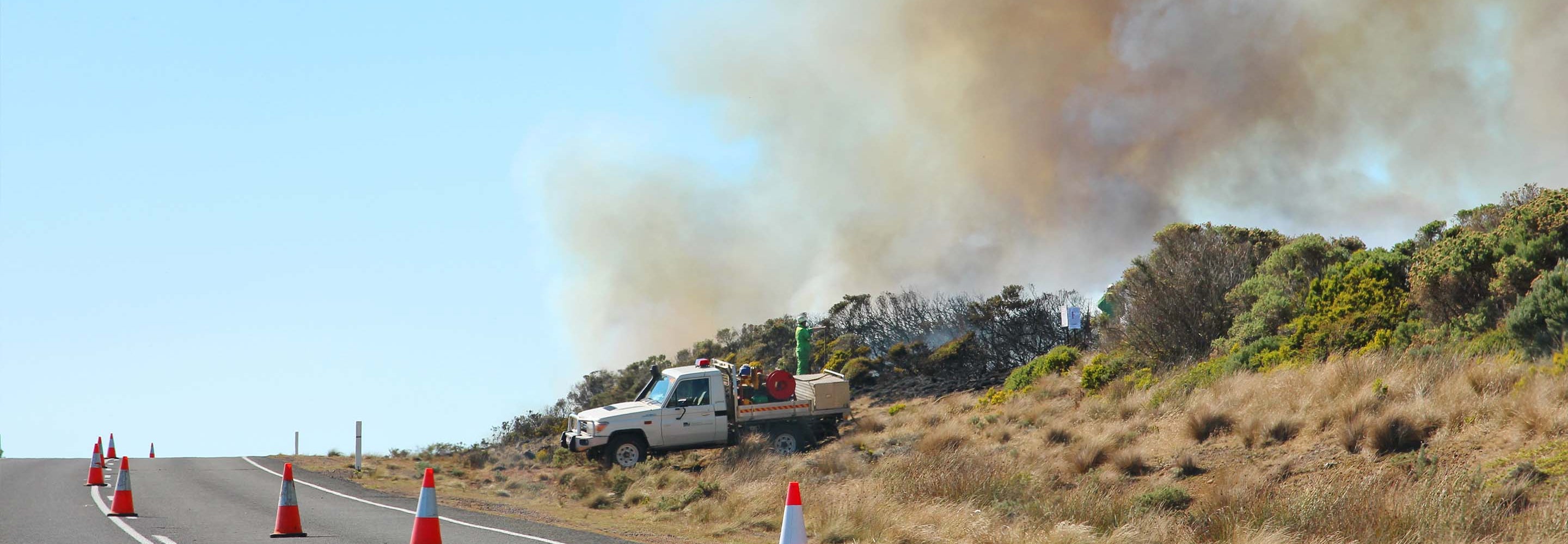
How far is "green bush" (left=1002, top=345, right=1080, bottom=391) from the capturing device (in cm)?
2461

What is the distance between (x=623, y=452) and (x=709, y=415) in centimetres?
172

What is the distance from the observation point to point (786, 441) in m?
20.9

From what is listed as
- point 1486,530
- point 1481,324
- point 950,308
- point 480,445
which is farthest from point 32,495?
point 950,308

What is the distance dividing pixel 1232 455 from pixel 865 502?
16.7 feet

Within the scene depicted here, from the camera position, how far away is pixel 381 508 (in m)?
15.1

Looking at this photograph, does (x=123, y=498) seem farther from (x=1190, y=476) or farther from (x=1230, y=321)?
(x=1230, y=321)

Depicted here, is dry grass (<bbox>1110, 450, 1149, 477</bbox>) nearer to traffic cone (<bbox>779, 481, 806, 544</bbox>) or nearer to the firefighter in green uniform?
traffic cone (<bbox>779, 481, 806, 544</bbox>)

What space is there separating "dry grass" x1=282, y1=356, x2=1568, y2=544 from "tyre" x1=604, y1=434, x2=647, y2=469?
0.40 meters

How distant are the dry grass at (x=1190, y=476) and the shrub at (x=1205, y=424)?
0.02 metres

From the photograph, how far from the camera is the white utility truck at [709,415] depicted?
66.0 ft

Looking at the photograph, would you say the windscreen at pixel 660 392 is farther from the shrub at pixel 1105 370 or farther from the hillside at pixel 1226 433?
the shrub at pixel 1105 370

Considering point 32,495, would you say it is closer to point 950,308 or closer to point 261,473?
point 261,473

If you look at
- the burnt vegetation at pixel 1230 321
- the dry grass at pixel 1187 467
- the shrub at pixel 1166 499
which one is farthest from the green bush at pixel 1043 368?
the shrub at pixel 1166 499

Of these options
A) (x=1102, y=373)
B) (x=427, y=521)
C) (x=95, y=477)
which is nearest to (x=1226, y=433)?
(x=1102, y=373)
